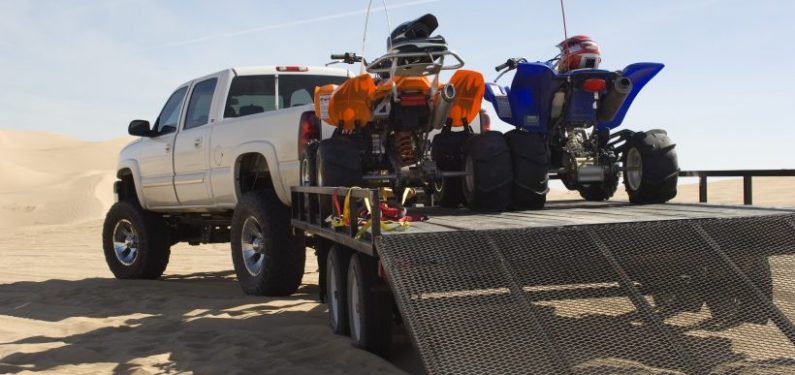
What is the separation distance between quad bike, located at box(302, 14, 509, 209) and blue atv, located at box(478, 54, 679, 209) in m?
0.55

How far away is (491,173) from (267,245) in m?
2.60

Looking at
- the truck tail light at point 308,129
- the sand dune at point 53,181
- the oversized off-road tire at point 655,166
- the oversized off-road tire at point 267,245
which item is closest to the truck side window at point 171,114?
the oversized off-road tire at point 267,245

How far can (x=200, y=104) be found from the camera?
9.74 m

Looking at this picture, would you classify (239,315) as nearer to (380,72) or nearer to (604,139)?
(380,72)

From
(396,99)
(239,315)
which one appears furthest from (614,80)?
(239,315)

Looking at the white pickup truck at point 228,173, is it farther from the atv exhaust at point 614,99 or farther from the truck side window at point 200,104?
the atv exhaust at point 614,99

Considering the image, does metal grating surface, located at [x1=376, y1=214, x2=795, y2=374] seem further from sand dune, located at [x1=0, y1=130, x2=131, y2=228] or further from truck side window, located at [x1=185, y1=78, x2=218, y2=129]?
sand dune, located at [x1=0, y1=130, x2=131, y2=228]

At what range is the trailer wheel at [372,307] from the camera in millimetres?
5227

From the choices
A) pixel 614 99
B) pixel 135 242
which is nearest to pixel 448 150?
pixel 614 99

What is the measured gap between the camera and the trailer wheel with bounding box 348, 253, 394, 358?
17.1ft

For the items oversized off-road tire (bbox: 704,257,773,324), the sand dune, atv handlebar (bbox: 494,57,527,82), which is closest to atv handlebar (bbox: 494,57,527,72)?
atv handlebar (bbox: 494,57,527,82)

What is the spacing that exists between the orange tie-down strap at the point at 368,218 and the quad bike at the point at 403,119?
76cm

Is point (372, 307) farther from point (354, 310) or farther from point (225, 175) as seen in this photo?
point (225, 175)

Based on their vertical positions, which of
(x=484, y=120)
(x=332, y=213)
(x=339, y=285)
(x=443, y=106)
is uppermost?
(x=443, y=106)
